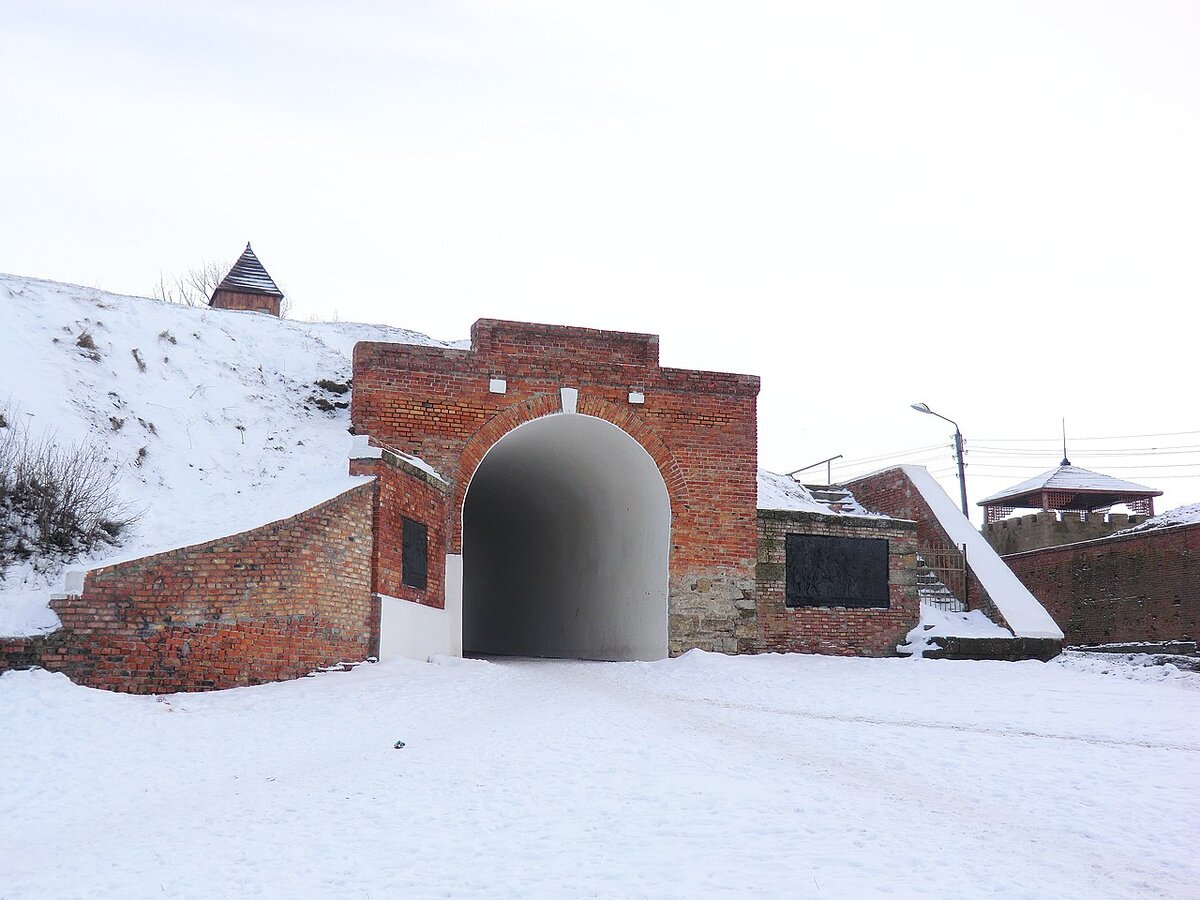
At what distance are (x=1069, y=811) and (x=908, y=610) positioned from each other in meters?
11.2

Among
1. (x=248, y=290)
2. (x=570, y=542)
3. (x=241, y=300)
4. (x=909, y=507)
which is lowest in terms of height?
(x=570, y=542)

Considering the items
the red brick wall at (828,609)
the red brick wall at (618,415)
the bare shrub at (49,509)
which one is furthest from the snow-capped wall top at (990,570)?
the bare shrub at (49,509)

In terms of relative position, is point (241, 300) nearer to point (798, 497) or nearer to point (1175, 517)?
point (798, 497)

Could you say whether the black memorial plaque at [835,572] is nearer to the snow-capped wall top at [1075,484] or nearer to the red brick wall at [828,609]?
the red brick wall at [828,609]

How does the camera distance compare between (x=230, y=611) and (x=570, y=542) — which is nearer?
(x=230, y=611)

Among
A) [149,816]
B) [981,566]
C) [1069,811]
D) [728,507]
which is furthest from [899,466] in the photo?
[149,816]

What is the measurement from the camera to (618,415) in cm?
1648

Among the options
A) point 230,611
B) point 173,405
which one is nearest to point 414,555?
point 230,611

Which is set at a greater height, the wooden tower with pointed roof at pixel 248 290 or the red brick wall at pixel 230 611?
the wooden tower with pointed roof at pixel 248 290

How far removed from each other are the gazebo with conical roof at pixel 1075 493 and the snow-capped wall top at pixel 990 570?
66.9 ft

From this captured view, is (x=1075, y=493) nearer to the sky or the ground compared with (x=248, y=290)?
nearer to the ground

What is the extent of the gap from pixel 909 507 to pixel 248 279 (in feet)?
66.2

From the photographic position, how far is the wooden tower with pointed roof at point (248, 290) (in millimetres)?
30172

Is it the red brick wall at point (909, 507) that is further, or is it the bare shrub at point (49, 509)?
the red brick wall at point (909, 507)
